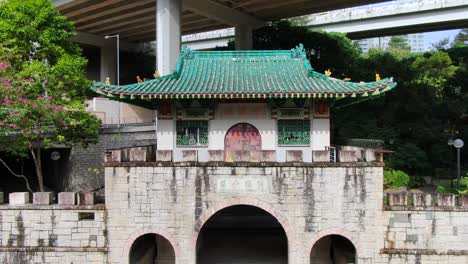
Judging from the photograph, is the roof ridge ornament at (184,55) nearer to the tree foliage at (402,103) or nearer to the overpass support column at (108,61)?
the tree foliage at (402,103)

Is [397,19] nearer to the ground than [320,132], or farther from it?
farther from it

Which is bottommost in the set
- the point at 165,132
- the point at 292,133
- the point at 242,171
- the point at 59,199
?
the point at 59,199

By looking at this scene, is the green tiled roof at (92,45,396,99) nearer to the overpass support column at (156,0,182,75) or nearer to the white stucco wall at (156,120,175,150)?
the white stucco wall at (156,120,175,150)

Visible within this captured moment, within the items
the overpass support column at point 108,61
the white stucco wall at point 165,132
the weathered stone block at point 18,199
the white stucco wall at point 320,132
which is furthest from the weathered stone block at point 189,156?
the overpass support column at point 108,61

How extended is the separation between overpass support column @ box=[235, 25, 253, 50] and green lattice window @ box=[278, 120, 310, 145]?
19.9 m

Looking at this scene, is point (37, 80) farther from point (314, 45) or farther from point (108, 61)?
point (108, 61)

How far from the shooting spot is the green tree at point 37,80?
50.2 ft

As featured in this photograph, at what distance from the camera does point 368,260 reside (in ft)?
44.9

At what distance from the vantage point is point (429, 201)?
13.6 metres

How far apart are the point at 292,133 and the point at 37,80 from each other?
1095cm

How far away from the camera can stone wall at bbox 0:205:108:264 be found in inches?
544

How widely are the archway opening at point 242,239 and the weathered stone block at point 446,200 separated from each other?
6546mm

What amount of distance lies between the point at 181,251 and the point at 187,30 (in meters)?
30.2

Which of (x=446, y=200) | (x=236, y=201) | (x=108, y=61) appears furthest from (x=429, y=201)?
(x=108, y=61)
